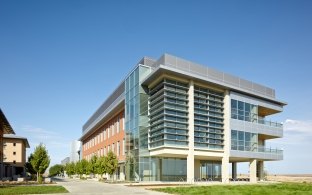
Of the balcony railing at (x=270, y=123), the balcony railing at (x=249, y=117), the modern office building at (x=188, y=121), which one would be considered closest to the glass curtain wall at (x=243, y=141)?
the modern office building at (x=188, y=121)

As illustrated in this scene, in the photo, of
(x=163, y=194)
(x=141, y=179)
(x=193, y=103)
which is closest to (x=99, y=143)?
(x=141, y=179)

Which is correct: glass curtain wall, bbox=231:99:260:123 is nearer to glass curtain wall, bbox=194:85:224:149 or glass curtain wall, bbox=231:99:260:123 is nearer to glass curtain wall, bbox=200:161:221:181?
glass curtain wall, bbox=194:85:224:149

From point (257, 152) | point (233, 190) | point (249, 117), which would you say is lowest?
point (233, 190)

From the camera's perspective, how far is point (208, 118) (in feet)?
147

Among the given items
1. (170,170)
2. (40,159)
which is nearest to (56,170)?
(40,159)

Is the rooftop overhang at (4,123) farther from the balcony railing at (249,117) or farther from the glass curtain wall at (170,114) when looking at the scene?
the balcony railing at (249,117)

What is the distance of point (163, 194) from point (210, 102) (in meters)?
24.6

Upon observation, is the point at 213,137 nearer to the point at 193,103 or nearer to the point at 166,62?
the point at 193,103

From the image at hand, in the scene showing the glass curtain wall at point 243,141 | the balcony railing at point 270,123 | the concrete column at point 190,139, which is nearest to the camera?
the concrete column at point 190,139

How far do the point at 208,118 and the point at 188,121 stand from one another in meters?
3.96

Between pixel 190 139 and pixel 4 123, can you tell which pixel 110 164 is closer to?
pixel 190 139

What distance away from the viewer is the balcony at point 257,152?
157 feet

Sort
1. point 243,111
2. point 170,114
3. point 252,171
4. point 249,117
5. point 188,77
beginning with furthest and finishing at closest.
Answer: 1. point 249,117
2. point 252,171
3. point 243,111
4. point 188,77
5. point 170,114

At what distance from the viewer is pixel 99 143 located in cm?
7825
